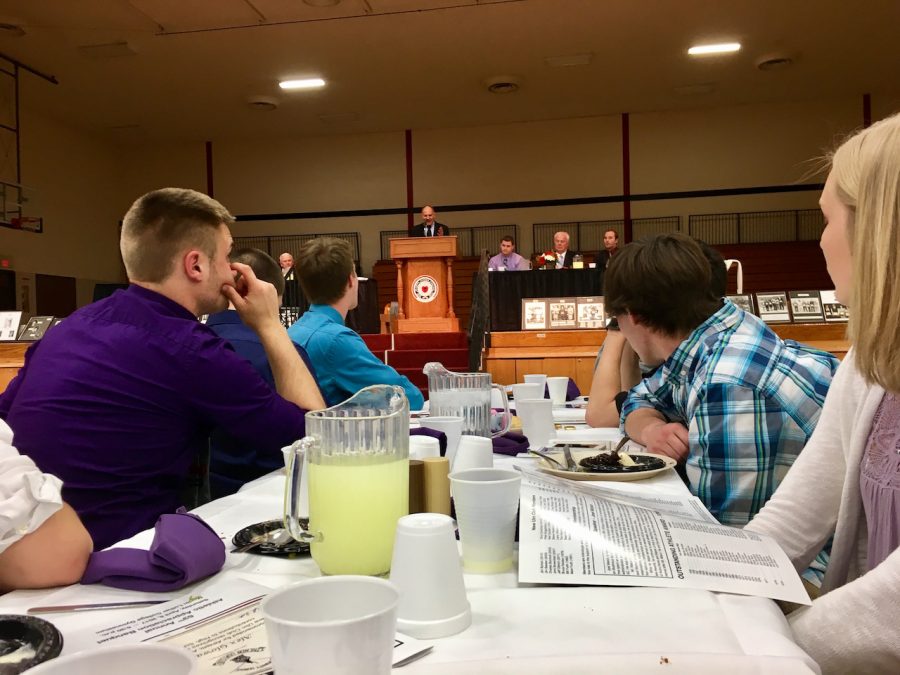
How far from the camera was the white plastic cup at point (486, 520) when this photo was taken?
2.90 feet

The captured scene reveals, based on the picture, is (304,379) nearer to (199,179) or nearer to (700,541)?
(700,541)

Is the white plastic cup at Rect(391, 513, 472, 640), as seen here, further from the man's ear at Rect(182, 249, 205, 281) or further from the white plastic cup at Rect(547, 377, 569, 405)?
the white plastic cup at Rect(547, 377, 569, 405)

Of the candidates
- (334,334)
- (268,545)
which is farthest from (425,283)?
(268,545)

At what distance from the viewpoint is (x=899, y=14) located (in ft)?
26.1

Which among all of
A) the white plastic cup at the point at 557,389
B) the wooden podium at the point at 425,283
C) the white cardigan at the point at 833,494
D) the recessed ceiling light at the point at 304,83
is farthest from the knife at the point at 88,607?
the recessed ceiling light at the point at 304,83

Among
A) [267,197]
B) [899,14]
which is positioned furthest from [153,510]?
[267,197]

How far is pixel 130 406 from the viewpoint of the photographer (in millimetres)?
1442

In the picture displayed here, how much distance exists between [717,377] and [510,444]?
53 centimetres

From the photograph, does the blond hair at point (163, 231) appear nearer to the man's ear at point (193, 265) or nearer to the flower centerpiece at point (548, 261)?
the man's ear at point (193, 265)

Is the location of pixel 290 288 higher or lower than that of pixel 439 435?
higher

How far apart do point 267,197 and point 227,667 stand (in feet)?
43.1

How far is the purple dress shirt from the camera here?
1.42 meters

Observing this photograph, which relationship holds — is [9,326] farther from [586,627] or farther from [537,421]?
[586,627]

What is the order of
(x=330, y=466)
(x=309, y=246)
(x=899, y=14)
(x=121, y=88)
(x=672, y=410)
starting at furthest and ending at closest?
1. (x=121, y=88)
2. (x=899, y=14)
3. (x=309, y=246)
4. (x=672, y=410)
5. (x=330, y=466)
